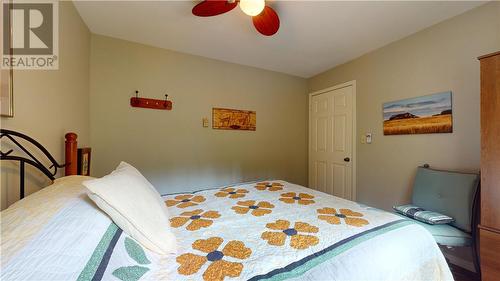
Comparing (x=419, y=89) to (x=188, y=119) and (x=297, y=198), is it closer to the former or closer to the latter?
(x=297, y=198)

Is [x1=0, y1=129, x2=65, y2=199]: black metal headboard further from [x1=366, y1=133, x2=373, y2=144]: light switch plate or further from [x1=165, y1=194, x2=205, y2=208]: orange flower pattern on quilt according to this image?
[x1=366, y1=133, x2=373, y2=144]: light switch plate

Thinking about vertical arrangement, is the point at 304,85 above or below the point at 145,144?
above

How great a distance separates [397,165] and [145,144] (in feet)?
9.92

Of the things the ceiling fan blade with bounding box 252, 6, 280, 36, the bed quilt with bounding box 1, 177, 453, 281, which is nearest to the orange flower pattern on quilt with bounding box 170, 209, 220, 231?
the bed quilt with bounding box 1, 177, 453, 281

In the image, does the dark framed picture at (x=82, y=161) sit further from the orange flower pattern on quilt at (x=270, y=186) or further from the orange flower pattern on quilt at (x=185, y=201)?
the orange flower pattern on quilt at (x=270, y=186)

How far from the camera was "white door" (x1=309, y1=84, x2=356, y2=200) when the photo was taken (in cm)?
293

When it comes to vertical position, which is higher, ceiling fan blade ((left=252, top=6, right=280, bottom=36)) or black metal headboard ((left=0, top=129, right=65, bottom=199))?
ceiling fan blade ((left=252, top=6, right=280, bottom=36))

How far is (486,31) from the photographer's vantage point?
5.58 ft

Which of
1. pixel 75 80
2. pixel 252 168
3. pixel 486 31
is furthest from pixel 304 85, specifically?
pixel 75 80

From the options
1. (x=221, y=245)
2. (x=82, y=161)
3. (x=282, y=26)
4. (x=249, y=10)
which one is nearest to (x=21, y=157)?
(x=82, y=161)

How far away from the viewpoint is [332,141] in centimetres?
319

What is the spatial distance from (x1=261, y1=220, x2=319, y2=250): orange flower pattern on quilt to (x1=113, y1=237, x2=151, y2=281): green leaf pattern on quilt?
513mm

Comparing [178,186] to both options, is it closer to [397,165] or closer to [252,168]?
[252,168]

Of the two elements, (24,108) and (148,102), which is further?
(148,102)
